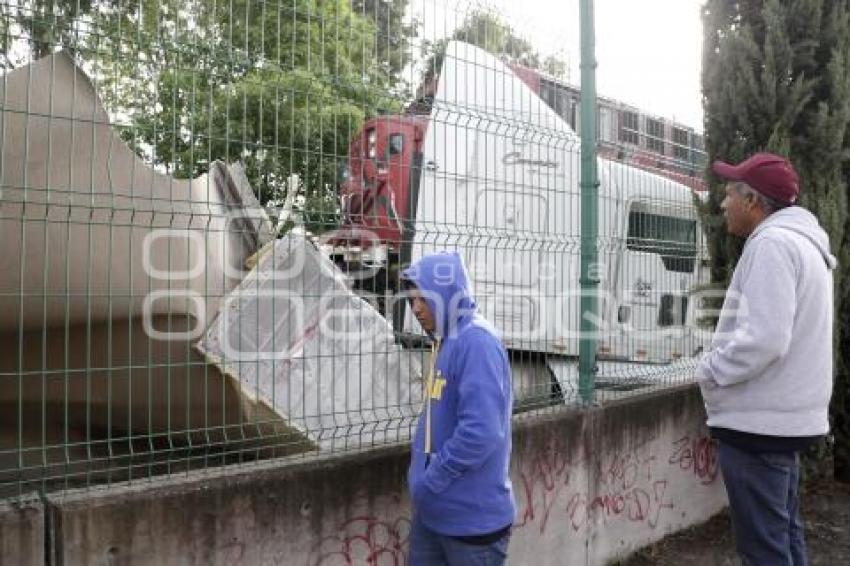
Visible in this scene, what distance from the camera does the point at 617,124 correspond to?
5441 millimetres

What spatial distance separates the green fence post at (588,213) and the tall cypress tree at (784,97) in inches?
59.1

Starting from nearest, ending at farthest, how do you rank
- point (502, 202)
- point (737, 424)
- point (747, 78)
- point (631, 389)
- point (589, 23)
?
point (737, 424) → point (502, 202) → point (589, 23) → point (631, 389) → point (747, 78)

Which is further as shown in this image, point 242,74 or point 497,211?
point 497,211

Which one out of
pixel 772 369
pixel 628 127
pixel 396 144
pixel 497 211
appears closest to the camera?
pixel 772 369

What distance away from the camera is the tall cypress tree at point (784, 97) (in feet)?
17.6

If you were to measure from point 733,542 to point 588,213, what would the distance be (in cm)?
240

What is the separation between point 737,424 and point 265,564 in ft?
6.49

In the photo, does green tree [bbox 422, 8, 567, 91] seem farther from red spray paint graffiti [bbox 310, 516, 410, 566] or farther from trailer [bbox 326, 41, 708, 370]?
red spray paint graffiti [bbox 310, 516, 410, 566]

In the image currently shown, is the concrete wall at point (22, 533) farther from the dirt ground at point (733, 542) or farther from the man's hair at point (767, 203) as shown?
the dirt ground at point (733, 542)

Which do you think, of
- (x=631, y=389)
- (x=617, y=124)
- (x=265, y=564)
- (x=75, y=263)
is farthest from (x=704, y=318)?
(x=75, y=263)

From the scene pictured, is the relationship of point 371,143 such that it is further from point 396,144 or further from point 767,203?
point 767,203

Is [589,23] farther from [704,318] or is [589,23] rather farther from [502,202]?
[704,318]

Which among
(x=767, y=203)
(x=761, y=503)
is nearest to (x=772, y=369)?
(x=761, y=503)

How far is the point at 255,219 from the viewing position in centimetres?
362
